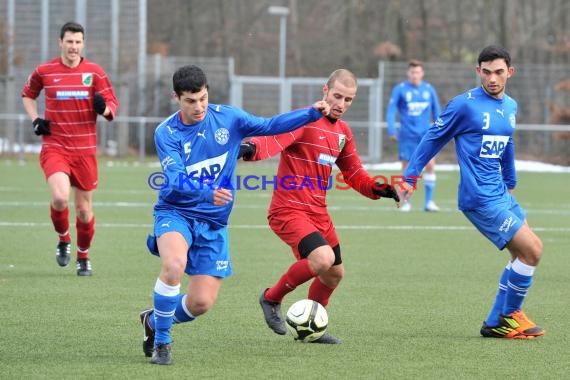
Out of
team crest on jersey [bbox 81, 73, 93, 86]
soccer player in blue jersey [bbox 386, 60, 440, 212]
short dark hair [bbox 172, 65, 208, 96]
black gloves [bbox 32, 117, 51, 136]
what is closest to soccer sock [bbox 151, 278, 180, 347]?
short dark hair [bbox 172, 65, 208, 96]

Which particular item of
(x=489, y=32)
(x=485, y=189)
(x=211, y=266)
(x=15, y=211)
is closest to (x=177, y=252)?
(x=211, y=266)

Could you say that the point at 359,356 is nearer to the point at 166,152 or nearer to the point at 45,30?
the point at 166,152

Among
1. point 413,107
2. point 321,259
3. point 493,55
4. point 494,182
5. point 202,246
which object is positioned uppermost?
point 493,55

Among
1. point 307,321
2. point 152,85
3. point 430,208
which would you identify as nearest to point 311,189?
point 307,321

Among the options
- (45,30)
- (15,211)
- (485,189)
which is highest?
(45,30)

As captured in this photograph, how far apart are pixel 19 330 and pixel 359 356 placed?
212cm

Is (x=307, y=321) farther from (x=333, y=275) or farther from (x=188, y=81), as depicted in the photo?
(x=188, y=81)

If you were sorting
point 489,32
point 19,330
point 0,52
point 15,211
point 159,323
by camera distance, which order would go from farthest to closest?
point 489,32
point 0,52
point 15,211
point 19,330
point 159,323

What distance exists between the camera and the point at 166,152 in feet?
19.7

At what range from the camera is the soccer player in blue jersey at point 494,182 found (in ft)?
22.4

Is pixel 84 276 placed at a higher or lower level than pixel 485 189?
lower

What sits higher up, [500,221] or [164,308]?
[500,221]

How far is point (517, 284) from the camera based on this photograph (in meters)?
6.91

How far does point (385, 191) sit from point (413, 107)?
31.4 ft
